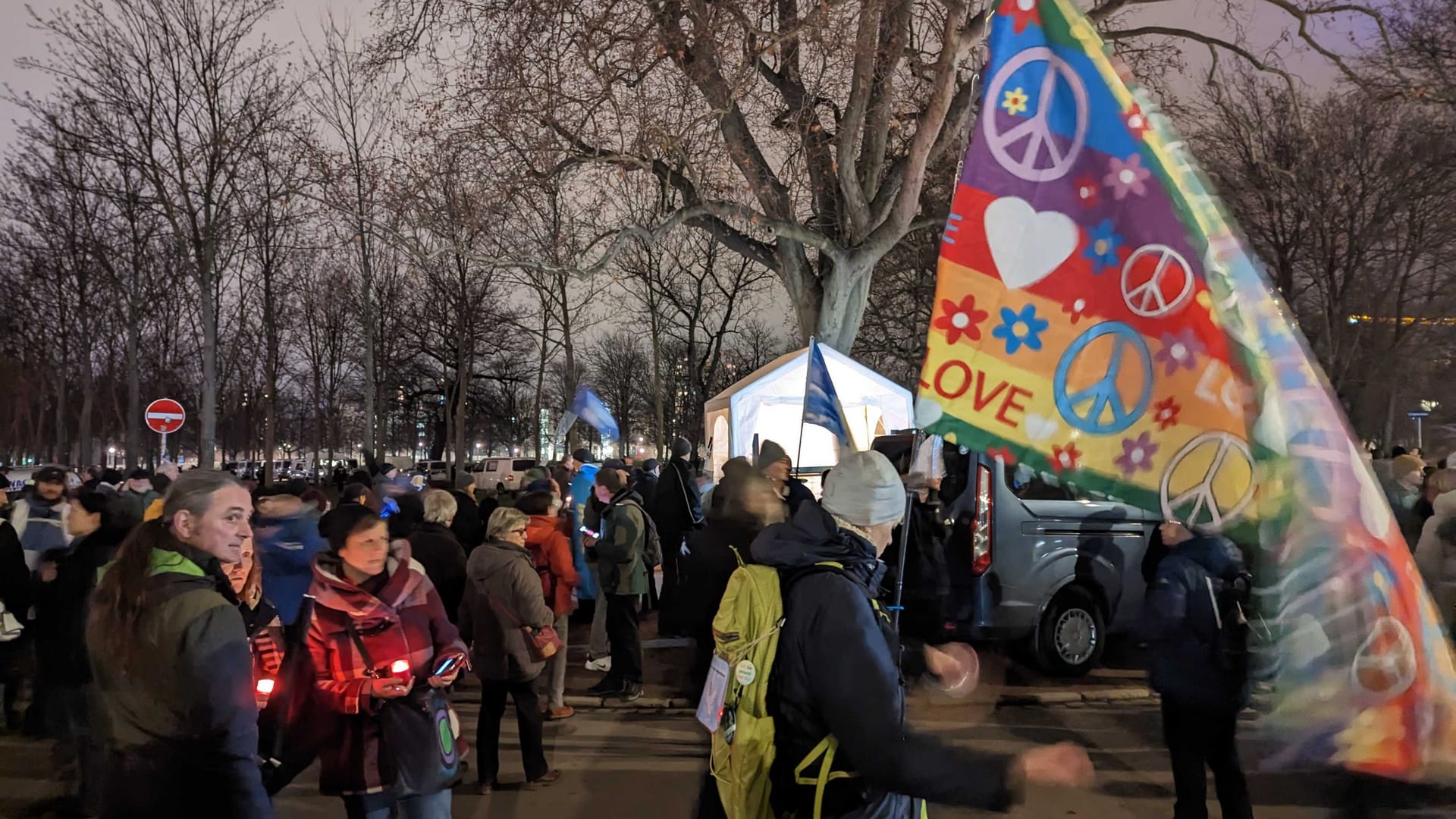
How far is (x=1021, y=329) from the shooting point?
252 centimetres

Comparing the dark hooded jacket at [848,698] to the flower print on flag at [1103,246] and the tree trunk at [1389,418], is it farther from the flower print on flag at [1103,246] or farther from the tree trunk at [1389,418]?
the tree trunk at [1389,418]

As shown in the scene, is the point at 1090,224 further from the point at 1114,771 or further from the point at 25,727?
the point at 25,727

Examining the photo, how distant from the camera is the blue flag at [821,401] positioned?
8344 mm

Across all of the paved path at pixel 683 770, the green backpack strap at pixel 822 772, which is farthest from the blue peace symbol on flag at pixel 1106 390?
the paved path at pixel 683 770

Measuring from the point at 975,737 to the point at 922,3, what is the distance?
30.1 feet

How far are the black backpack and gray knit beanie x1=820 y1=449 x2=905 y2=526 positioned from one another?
2611mm

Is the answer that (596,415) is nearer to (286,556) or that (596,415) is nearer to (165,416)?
(165,416)

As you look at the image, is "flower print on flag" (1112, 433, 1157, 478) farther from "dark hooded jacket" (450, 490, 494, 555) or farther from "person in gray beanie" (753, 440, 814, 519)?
"dark hooded jacket" (450, 490, 494, 555)

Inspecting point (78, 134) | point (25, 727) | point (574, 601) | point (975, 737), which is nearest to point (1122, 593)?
point (975, 737)

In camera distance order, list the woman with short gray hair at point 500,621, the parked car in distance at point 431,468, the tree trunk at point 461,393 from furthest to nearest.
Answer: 1. the parked car in distance at point 431,468
2. the tree trunk at point 461,393
3. the woman with short gray hair at point 500,621

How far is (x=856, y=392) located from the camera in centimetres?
1438

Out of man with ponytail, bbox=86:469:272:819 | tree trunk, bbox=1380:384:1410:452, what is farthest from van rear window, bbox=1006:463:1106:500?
tree trunk, bbox=1380:384:1410:452

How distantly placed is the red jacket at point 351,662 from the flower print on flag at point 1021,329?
2463 millimetres

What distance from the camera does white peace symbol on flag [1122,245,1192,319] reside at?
7.58ft
